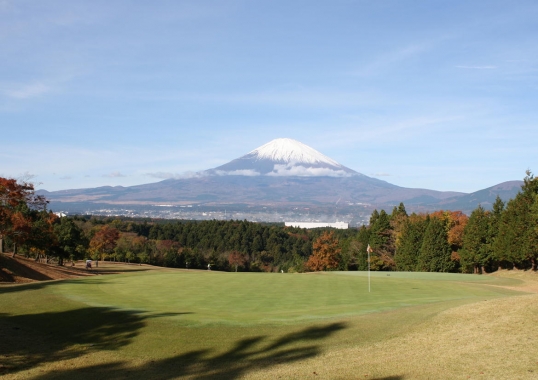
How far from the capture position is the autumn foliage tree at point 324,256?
87250 mm

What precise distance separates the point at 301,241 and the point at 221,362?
391 feet

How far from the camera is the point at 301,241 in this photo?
132 meters

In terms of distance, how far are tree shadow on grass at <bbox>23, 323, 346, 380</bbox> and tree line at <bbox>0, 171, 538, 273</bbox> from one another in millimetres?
42629

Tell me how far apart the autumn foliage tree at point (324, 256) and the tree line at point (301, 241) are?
0.18m

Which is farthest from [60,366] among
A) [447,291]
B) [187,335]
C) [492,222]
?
[492,222]

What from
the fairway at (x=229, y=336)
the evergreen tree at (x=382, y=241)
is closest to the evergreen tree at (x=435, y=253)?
the evergreen tree at (x=382, y=241)

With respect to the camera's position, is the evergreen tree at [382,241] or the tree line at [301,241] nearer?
the tree line at [301,241]

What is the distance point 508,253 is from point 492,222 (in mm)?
8975

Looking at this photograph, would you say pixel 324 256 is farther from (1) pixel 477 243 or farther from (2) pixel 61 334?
(2) pixel 61 334

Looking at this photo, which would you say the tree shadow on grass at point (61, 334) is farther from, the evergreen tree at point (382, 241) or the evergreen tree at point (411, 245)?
the evergreen tree at point (382, 241)

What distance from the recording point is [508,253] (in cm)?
5734

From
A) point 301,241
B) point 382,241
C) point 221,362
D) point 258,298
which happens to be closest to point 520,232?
point 382,241

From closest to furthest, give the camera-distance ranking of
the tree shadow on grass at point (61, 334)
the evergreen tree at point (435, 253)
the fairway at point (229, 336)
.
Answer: the fairway at point (229, 336)
the tree shadow on grass at point (61, 334)
the evergreen tree at point (435, 253)

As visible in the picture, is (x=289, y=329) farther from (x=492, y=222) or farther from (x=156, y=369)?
(x=492, y=222)
